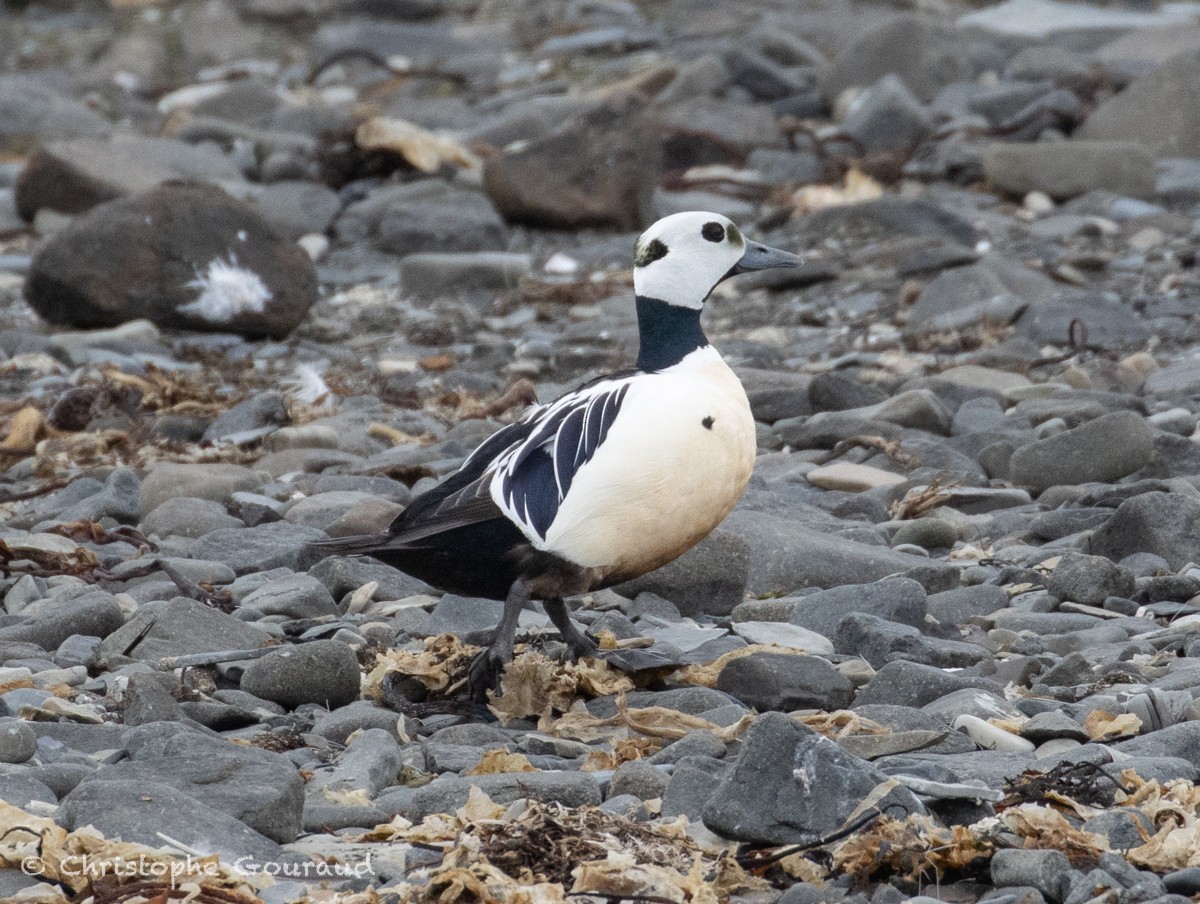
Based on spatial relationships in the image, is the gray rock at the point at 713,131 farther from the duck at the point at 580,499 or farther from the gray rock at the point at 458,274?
the duck at the point at 580,499

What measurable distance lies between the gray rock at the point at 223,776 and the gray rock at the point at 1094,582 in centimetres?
275

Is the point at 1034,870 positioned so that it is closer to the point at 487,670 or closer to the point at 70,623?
the point at 487,670

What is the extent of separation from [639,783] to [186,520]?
3452mm

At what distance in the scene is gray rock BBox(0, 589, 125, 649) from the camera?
5.25 m

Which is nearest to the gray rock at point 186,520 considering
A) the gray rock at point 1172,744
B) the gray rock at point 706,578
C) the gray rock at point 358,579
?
the gray rock at point 358,579

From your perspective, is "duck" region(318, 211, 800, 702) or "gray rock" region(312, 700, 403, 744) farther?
"duck" region(318, 211, 800, 702)

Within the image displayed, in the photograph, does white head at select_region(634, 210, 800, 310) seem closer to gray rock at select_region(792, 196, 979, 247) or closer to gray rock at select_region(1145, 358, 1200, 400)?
gray rock at select_region(1145, 358, 1200, 400)

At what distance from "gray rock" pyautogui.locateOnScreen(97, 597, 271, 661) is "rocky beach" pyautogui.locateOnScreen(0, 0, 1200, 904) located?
19 mm

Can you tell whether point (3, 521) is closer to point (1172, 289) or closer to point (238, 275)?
point (238, 275)

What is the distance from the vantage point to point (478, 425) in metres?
8.27

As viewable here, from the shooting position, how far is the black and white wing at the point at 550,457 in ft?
15.3

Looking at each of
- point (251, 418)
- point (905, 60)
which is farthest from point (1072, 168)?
point (251, 418)

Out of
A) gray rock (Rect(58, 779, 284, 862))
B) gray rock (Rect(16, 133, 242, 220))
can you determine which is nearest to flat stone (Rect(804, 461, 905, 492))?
gray rock (Rect(58, 779, 284, 862))

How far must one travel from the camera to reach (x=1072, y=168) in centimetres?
1320
